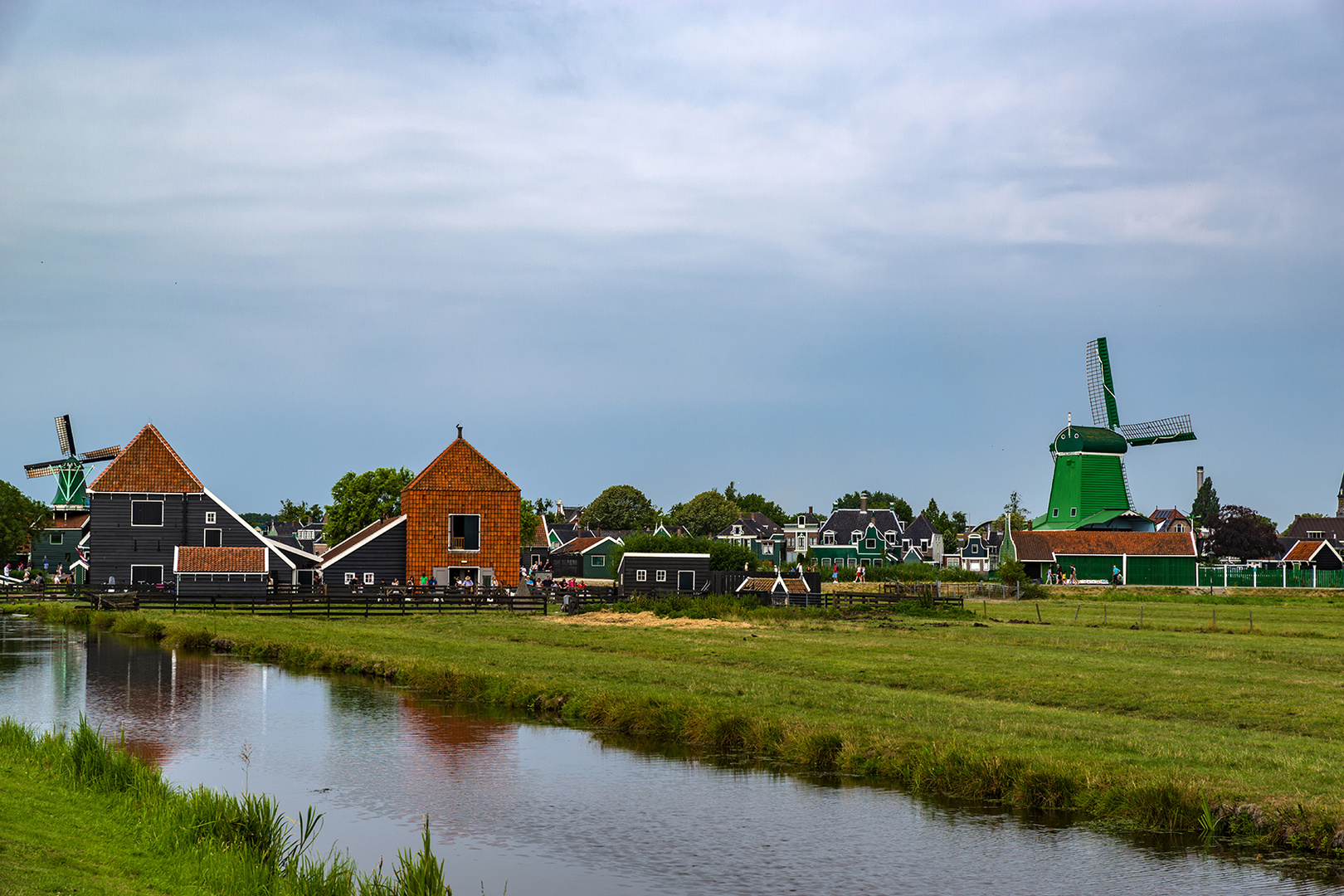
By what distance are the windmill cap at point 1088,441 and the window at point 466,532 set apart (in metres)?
64.0

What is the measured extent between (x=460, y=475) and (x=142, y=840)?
52.3 meters

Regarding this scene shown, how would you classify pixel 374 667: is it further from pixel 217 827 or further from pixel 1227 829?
pixel 1227 829

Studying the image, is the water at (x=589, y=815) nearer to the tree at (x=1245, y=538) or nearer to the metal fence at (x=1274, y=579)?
the metal fence at (x=1274, y=579)

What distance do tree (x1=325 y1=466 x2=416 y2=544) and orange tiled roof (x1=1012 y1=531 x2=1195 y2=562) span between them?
5203 cm

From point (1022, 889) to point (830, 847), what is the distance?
8.79 feet

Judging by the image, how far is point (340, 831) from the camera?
1664cm

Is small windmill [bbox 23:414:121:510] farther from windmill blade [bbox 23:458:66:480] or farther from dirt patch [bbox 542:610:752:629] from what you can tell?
dirt patch [bbox 542:610:752:629]

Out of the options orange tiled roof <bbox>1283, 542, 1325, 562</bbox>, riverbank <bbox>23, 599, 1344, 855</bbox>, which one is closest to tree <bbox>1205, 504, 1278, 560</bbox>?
orange tiled roof <bbox>1283, 542, 1325, 562</bbox>

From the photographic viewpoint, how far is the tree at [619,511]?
155 metres

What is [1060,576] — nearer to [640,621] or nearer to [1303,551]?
[1303,551]

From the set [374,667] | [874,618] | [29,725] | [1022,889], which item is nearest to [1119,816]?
[1022,889]

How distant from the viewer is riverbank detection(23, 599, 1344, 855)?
57.7 ft

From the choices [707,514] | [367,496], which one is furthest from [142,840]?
[707,514]

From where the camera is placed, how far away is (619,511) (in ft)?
509
